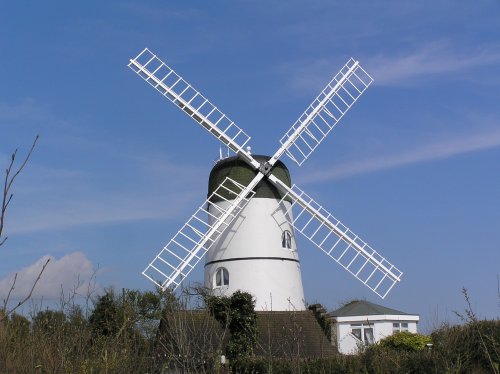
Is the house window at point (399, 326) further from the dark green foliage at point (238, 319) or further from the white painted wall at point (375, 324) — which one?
the dark green foliage at point (238, 319)

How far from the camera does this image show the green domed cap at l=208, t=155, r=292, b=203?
27062 mm

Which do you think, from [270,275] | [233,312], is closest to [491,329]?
[233,312]

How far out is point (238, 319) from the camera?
76.1 ft

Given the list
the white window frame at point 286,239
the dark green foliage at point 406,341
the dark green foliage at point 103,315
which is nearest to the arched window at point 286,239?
the white window frame at point 286,239

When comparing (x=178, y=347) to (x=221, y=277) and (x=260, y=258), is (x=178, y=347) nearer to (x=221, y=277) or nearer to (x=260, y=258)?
(x=260, y=258)

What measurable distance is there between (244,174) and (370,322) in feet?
36.8

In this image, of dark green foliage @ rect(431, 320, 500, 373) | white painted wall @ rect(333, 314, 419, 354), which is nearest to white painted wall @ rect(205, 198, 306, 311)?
white painted wall @ rect(333, 314, 419, 354)

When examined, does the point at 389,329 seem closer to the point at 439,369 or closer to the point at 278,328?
the point at 278,328

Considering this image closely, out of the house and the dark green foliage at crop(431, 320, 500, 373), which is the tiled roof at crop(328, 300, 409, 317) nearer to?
the house

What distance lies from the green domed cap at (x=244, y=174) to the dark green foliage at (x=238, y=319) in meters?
4.67

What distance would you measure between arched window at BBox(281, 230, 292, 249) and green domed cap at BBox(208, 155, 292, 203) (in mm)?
1308

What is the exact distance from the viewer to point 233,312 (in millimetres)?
23094

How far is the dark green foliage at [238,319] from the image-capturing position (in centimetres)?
2273

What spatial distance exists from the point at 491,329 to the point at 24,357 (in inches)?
439
